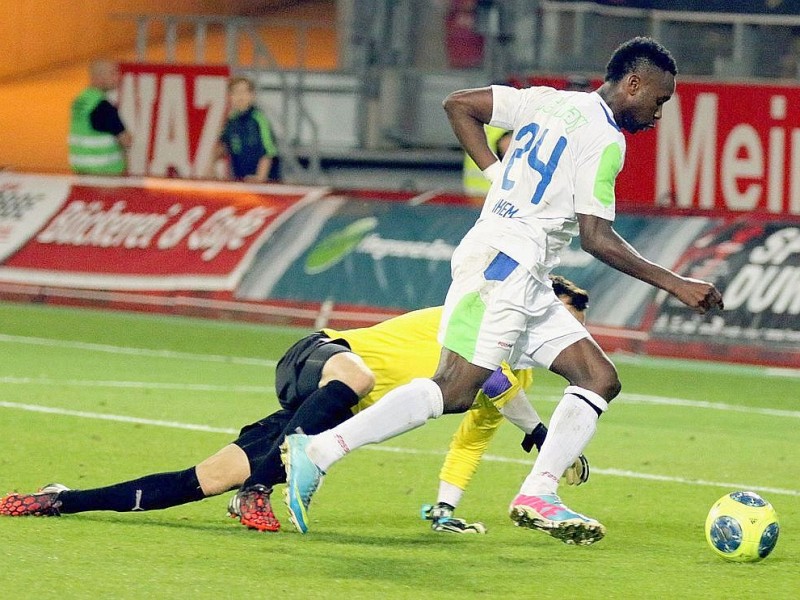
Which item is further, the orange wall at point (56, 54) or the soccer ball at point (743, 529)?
the orange wall at point (56, 54)

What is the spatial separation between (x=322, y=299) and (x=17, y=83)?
59.3 feet

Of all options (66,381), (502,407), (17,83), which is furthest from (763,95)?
(17,83)

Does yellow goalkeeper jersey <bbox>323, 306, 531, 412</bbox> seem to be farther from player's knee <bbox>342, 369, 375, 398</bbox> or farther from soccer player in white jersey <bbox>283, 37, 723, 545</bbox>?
soccer player in white jersey <bbox>283, 37, 723, 545</bbox>

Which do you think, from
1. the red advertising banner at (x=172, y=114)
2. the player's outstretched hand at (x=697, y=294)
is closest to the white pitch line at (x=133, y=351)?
the red advertising banner at (x=172, y=114)

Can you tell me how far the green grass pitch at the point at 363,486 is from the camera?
6.41 meters

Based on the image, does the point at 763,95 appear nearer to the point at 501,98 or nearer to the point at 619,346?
the point at 619,346

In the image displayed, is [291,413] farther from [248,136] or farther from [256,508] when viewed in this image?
[248,136]

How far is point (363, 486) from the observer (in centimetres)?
872

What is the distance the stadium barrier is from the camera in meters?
14.3

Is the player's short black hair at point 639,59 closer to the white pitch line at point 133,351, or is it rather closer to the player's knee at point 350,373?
the player's knee at point 350,373

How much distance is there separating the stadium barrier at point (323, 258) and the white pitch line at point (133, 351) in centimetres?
175

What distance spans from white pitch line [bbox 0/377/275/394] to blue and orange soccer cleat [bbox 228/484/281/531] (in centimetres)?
497

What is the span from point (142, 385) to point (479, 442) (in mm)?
5100

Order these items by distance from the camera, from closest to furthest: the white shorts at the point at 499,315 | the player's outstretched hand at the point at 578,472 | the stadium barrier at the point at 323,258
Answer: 1. the white shorts at the point at 499,315
2. the player's outstretched hand at the point at 578,472
3. the stadium barrier at the point at 323,258
